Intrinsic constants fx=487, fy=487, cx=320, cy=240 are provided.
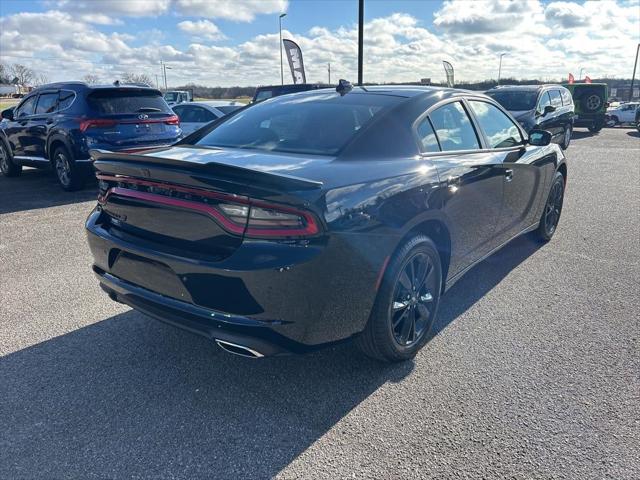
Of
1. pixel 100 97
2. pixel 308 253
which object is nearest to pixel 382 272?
pixel 308 253

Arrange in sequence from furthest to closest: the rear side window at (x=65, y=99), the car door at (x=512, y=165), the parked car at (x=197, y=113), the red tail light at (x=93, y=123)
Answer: the parked car at (x=197, y=113) < the rear side window at (x=65, y=99) < the red tail light at (x=93, y=123) < the car door at (x=512, y=165)

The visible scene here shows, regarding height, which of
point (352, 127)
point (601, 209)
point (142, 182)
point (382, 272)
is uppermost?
point (352, 127)

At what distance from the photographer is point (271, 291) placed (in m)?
2.21

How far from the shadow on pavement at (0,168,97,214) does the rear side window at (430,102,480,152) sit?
6216mm

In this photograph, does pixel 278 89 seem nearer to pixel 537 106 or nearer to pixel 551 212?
pixel 537 106

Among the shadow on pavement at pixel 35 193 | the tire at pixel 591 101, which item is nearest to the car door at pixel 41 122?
the shadow on pavement at pixel 35 193

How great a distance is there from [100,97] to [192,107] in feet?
12.5

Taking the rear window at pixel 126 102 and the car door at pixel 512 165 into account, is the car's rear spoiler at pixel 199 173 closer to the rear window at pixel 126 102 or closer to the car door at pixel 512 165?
the car door at pixel 512 165

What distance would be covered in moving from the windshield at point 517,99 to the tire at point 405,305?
34.0 ft

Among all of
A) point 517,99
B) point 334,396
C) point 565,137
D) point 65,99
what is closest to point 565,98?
point 565,137

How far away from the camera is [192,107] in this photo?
1161cm

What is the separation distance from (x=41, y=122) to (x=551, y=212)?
8256 millimetres

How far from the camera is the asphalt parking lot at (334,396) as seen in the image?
86.0 inches

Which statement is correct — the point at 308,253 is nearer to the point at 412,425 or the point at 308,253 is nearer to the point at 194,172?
the point at 194,172
